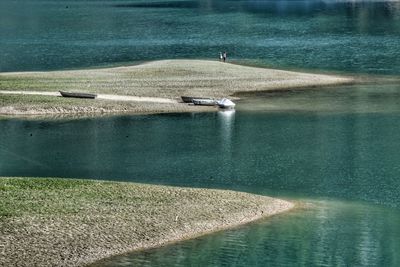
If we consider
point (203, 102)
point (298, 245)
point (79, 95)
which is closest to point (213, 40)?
point (203, 102)

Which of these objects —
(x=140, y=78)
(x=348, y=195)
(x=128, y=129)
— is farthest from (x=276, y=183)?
(x=140, y=78)

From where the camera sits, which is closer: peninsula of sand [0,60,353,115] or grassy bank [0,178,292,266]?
grassy bank [0,178,292,266]

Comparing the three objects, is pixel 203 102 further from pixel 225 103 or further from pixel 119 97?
pixel 119 97

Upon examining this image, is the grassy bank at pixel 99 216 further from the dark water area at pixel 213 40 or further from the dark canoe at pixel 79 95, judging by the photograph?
the dark water area at pixel 213 40

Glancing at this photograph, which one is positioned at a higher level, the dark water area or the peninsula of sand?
the peninsula of sand

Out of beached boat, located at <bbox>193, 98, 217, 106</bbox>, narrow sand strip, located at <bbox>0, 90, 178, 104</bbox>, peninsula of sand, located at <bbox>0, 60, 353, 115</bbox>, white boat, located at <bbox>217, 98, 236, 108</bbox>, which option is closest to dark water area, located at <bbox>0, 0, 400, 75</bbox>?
peninsula of sand, located at <bbox>0, 60, 353, 115</bbox>

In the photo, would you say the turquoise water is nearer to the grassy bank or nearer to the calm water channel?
the calm water channel
